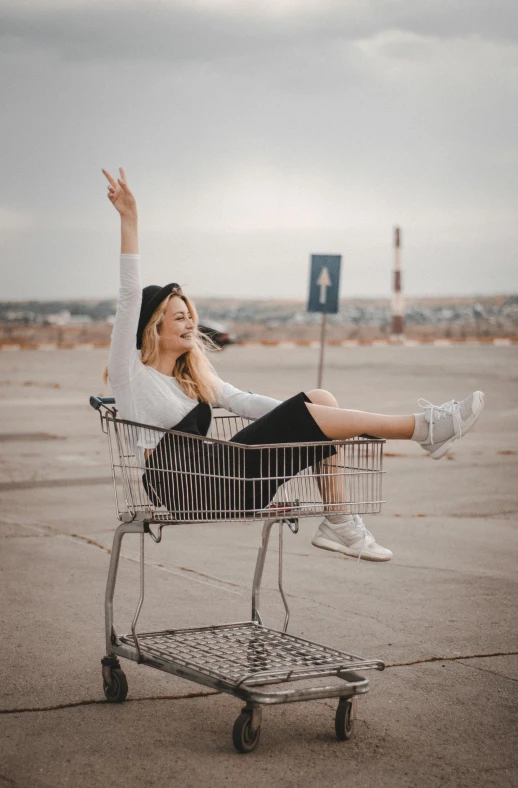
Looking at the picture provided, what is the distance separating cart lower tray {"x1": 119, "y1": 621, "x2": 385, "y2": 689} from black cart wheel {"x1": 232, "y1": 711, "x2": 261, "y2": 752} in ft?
0.41

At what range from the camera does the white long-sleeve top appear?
4.36 m

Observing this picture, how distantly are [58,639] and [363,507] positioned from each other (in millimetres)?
1632

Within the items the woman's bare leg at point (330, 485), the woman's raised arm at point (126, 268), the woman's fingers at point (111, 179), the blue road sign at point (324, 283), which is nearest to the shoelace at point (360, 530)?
the woman's bare leg at point (330, 485)

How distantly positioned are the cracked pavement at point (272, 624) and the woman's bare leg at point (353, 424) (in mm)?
1077

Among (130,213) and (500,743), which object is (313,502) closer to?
(500,743)

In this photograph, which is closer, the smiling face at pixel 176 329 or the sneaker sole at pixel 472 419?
the sneaker sole at pixel 472 419

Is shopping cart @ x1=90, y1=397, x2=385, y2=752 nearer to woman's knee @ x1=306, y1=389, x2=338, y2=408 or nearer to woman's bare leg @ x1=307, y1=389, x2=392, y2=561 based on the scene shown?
woman's bare leg @ x1=307, y1=389, x2=392, y2=561

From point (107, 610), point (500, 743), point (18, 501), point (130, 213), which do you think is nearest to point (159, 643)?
point (107, 610)

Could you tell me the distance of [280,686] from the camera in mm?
4418

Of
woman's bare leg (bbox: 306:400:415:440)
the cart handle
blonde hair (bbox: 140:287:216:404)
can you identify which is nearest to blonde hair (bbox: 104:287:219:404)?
blonde hair (bbox: 140:287:216:404)

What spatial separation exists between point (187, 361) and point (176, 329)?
0.17 m

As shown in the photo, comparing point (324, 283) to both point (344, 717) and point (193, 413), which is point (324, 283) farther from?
point (344, 717)

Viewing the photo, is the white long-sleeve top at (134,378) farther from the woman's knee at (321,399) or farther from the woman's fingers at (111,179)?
the woman's knee at (321,399)

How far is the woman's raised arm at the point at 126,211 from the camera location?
4.35 m
